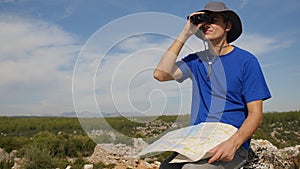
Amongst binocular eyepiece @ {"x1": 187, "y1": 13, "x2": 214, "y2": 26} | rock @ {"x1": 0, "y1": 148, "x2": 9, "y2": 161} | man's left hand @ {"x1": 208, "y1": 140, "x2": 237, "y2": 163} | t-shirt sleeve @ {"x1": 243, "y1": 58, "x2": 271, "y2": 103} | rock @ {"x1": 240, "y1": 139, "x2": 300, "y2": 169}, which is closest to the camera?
man's left hand @ {"x1": 208, "y1": 140, "x2": 237, "y2": 163}

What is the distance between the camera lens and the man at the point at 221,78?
71.6 inches

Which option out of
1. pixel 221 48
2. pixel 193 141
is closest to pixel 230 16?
pixel 221 48

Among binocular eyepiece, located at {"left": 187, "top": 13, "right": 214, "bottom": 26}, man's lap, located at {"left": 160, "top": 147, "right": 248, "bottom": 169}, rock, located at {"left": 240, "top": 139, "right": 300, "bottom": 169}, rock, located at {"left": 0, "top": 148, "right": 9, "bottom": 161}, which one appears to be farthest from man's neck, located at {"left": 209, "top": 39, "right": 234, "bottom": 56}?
rock, located at {"left": 0, "top": 148, "right": 9, "bottom": 161}

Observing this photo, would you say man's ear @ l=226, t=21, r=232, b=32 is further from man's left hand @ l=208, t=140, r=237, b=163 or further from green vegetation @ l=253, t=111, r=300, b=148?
green vegetation @ l=253, t=111, r=300, b=148

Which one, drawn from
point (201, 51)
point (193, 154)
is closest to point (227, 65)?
point (201, 51)

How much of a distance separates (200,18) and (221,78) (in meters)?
0.37

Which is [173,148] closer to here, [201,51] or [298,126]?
[201,51]

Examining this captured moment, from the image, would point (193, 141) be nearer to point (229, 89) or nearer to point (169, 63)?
point (229, 89)

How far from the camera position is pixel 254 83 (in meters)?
1.86

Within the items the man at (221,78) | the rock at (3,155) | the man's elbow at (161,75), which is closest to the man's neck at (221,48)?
the man at (221,78)

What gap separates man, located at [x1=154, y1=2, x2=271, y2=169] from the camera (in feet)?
5.96

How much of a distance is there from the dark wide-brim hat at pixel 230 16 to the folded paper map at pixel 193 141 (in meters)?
0.62

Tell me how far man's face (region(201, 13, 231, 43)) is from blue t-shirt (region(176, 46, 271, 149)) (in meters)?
0.12

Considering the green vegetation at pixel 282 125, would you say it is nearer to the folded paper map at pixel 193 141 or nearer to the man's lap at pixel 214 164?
the man's lap at pixel 214 164
